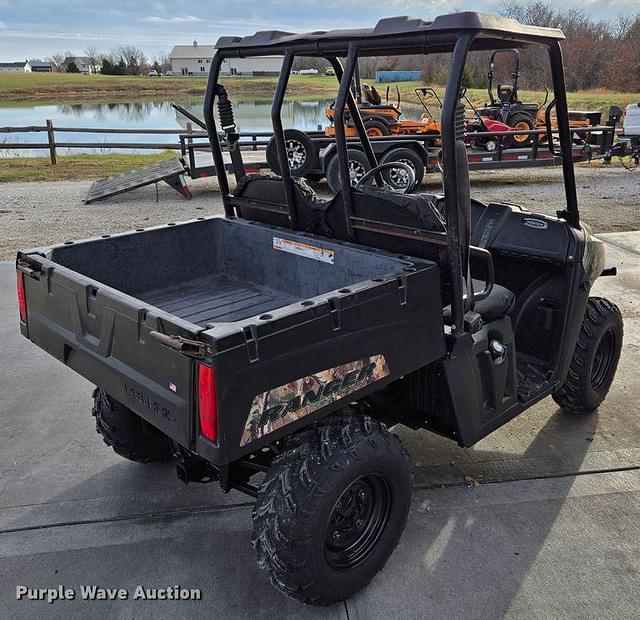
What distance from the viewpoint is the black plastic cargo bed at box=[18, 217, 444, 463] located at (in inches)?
79.3

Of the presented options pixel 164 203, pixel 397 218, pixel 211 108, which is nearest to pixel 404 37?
pixel 397 218

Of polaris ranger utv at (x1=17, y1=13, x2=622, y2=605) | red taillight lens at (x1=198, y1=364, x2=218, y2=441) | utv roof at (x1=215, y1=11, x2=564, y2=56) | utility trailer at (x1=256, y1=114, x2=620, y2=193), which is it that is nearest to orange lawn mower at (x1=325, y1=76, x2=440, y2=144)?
utility trailer at (x1=256, y1=114, x2=620, y2=193)

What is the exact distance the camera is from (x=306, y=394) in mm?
2168

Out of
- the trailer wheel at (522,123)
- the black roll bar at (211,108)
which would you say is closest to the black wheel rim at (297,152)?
the black roll bar at (211,108)

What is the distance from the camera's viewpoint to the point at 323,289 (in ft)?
10.3

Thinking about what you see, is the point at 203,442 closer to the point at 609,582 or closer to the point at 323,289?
the point at 323,289

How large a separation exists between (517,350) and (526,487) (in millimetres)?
818

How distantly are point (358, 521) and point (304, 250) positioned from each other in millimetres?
1278

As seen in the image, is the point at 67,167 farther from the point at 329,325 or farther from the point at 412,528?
the point at 329,325

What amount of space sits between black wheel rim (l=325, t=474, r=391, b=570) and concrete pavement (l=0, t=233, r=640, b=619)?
0.17m

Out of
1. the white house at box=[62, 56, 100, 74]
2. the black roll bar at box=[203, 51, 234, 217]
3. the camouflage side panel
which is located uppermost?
the white house at box=[62, 56, 100, 74]

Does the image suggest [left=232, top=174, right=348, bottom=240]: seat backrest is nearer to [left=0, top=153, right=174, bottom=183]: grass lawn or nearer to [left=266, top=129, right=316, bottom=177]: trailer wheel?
[left=266, top=129, right=316, bottom=177]: trailer wheel

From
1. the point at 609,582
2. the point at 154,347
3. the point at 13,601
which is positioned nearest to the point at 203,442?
the point at 154,347

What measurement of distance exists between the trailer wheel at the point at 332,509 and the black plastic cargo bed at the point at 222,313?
223 mm
